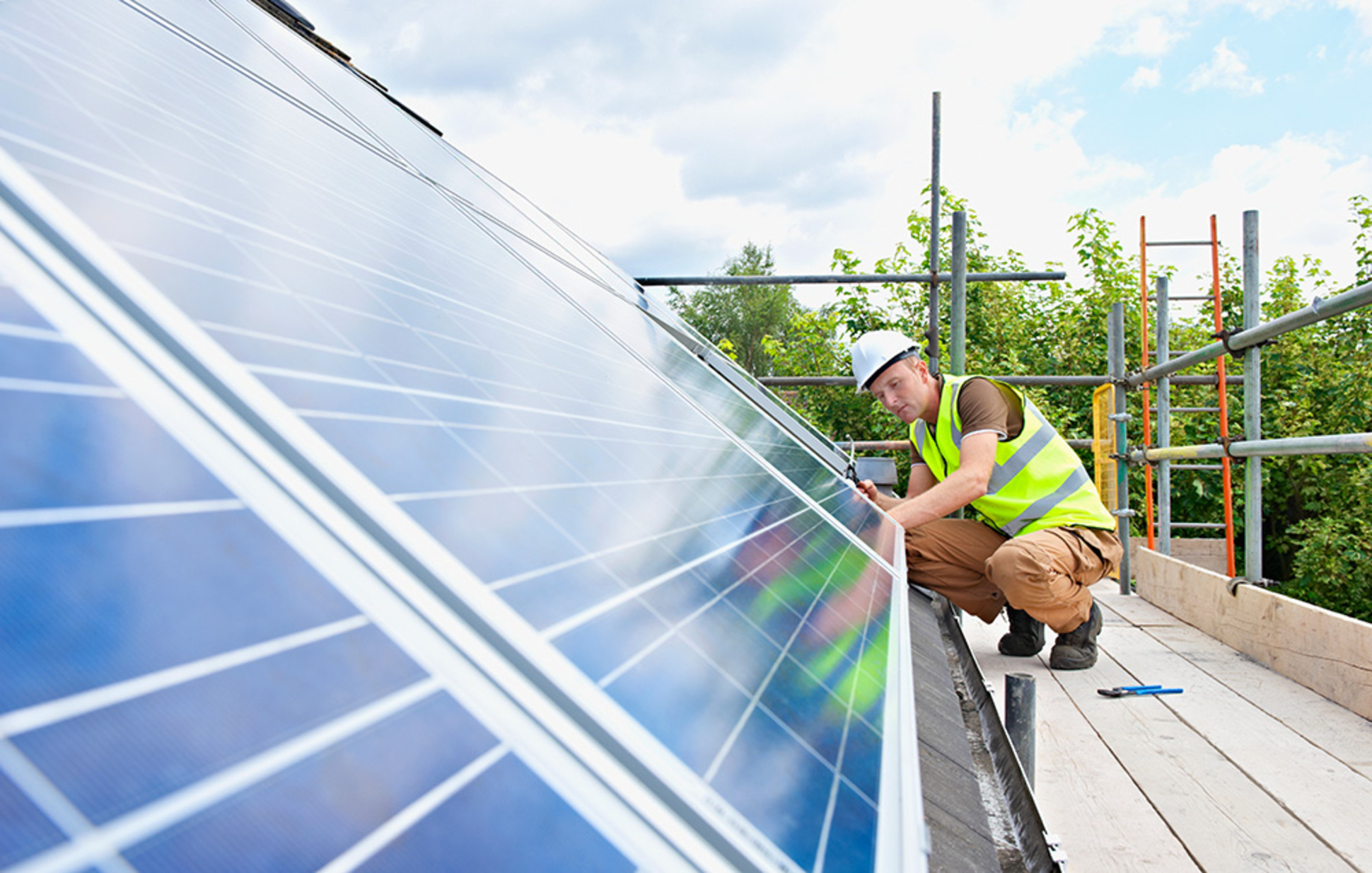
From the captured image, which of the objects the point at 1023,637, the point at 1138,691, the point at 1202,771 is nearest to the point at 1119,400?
the point at 1023,637

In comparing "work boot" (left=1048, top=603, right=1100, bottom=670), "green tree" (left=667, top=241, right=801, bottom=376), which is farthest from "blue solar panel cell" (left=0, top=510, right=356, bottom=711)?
"green tree" (left=667, top=241, right=801, bottom=376)

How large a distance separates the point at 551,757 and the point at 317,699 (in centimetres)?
14

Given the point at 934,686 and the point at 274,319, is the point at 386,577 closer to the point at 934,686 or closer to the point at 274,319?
the point at 274,319

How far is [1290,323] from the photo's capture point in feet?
12.1

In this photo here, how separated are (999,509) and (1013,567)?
488mm

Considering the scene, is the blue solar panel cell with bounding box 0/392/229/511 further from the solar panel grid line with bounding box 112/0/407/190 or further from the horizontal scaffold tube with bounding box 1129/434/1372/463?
the horizontal scaffold tube with bounding box 1129/434/1372/463

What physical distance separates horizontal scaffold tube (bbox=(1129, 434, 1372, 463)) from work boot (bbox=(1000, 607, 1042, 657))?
1205mm

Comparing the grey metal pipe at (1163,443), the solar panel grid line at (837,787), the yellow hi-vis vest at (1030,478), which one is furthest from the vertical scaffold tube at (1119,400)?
the solar panel grid line at (837,787)

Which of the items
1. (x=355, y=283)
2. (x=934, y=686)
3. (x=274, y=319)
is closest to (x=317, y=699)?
(x=274, y=319)

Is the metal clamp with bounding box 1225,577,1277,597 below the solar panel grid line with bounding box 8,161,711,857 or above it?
below

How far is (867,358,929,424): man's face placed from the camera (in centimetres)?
407

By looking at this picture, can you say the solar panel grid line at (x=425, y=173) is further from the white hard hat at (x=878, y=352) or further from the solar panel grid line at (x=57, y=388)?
the solar panel grid line at (x=57, y=388)

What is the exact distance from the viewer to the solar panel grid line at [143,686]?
35 centimetres

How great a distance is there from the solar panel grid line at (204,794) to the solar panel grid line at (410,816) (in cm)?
5
